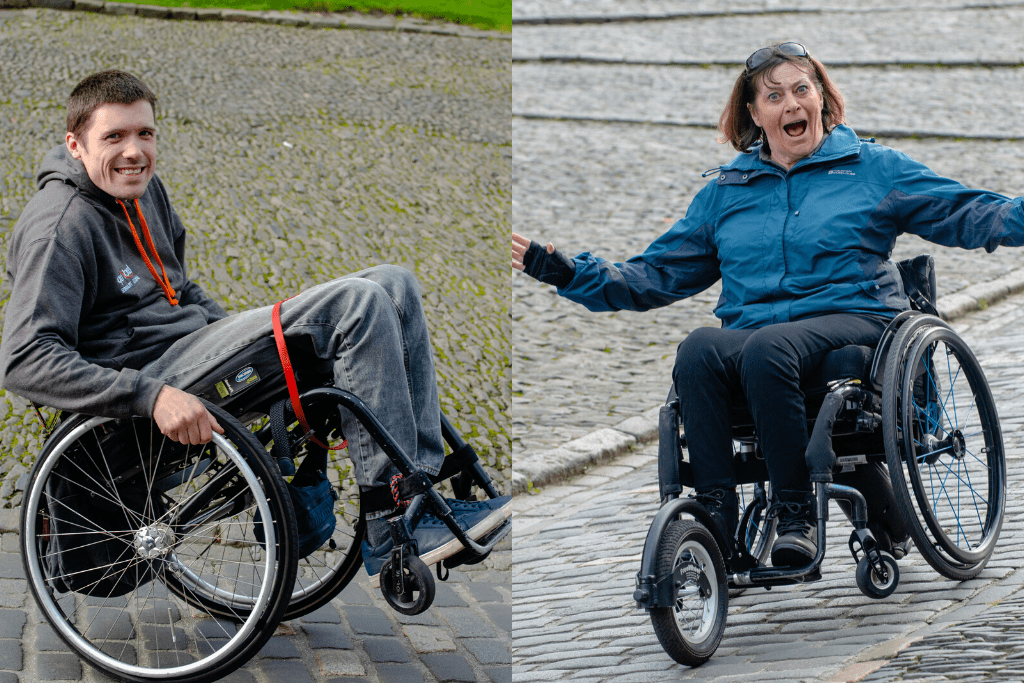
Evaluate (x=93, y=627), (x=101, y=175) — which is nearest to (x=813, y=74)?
(x=101, y=175)

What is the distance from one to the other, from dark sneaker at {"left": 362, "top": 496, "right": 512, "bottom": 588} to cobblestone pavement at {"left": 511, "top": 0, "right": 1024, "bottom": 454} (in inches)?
96.2

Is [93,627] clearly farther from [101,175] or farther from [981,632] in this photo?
[981,632]

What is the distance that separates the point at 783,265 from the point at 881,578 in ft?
3.26

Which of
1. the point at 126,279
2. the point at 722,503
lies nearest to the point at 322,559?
the point at 126,279

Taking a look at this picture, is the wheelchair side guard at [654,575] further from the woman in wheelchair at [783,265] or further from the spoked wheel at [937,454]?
the spoked wheel at [937,454]

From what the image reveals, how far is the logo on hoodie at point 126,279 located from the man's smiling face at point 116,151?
219 mm

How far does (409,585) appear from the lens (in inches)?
133

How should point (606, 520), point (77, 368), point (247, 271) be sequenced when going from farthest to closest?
point (247, 271) < point (606, 520) < point (77, 368)

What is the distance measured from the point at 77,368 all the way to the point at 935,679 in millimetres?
2400

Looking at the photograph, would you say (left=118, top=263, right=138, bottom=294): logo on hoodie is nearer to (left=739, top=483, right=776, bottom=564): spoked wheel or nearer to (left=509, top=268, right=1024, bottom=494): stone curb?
(left=739, top=483, right=776, bottom=564): spoked wheel

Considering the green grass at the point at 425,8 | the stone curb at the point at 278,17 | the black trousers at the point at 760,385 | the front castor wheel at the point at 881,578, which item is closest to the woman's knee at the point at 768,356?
the black trousers at the point at 760,385

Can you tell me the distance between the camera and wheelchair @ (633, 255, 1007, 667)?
11.1ft

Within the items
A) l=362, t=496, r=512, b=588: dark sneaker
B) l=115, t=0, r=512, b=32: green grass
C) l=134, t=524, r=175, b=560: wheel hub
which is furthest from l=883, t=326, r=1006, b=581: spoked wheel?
l=115, t=0, r=512, b=32: green grass

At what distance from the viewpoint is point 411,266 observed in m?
7.79
